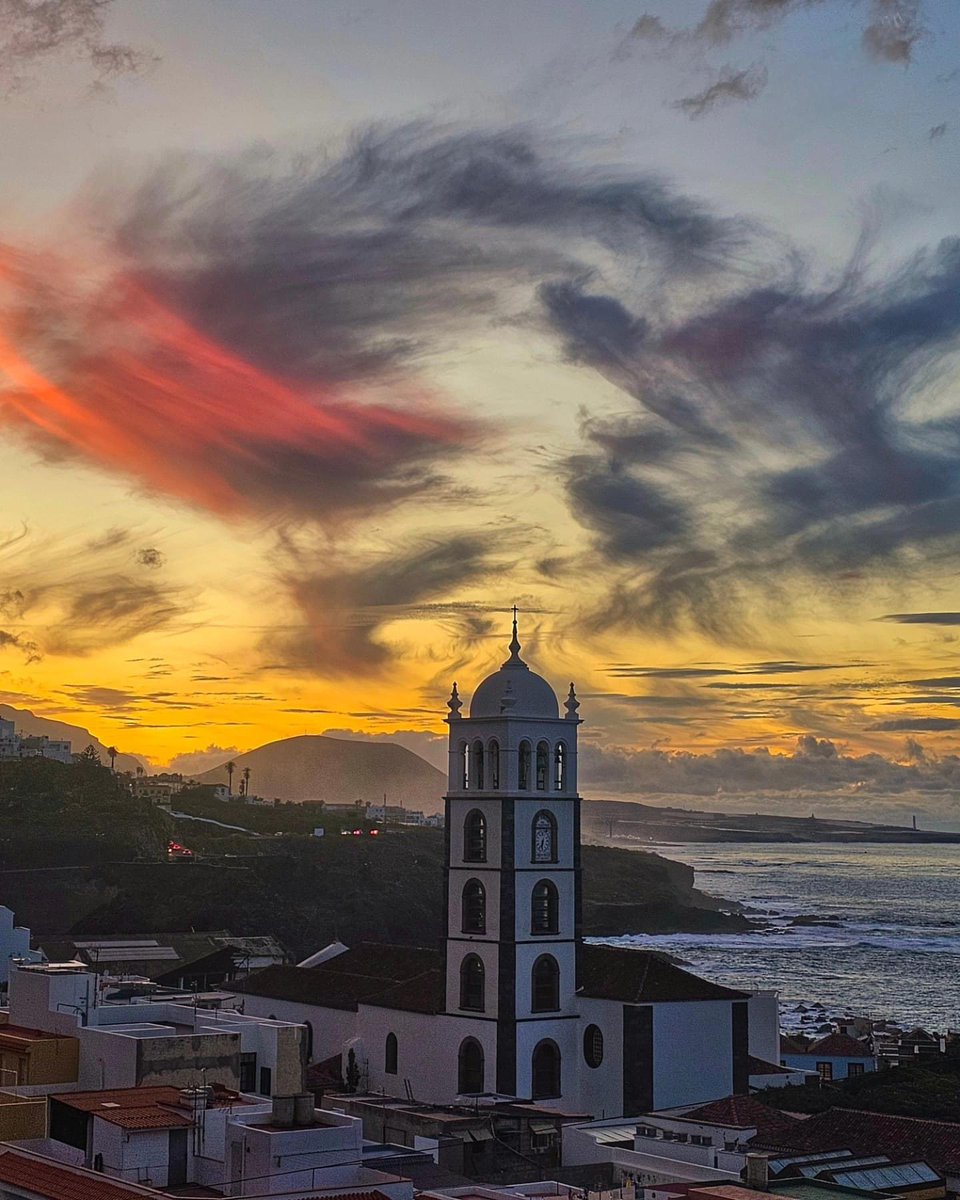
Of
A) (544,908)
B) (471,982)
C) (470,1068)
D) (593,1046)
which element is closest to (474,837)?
(544,908)

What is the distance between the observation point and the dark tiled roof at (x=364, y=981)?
53062 mm

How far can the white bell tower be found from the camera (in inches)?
1935

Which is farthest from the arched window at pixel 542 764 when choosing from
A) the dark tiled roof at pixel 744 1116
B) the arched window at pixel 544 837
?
the dark tiled roof at pixel 744 1116

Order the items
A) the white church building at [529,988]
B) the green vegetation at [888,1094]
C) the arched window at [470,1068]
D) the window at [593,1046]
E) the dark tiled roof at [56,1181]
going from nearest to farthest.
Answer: the dark tiled roof at [56,1181] → the green vegetation at [888,1094] → the white church building at [529,988] → the window at [593,1046] → the arched window at [470,1068]

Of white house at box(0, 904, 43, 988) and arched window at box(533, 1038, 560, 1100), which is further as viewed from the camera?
white house at box(0, 904, 43, 988)

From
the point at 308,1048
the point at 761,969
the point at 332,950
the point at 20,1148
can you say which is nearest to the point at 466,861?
the point at 308,1048

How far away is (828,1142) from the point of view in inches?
1437

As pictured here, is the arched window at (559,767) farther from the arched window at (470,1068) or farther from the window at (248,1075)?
the window at (248,1075)

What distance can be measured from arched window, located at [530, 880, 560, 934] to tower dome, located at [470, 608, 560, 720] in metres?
5.38

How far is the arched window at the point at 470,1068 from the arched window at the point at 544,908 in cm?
395

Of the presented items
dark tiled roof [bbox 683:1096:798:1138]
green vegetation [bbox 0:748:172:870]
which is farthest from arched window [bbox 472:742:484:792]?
green vegetation [bbox 0:748:172:870]

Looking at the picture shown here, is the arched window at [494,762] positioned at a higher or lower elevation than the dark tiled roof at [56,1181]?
higher

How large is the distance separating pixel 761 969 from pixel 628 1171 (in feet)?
341

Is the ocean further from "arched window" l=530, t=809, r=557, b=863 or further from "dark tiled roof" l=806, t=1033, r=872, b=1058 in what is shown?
"arched window" l=530, t=809, r=557, b=863
